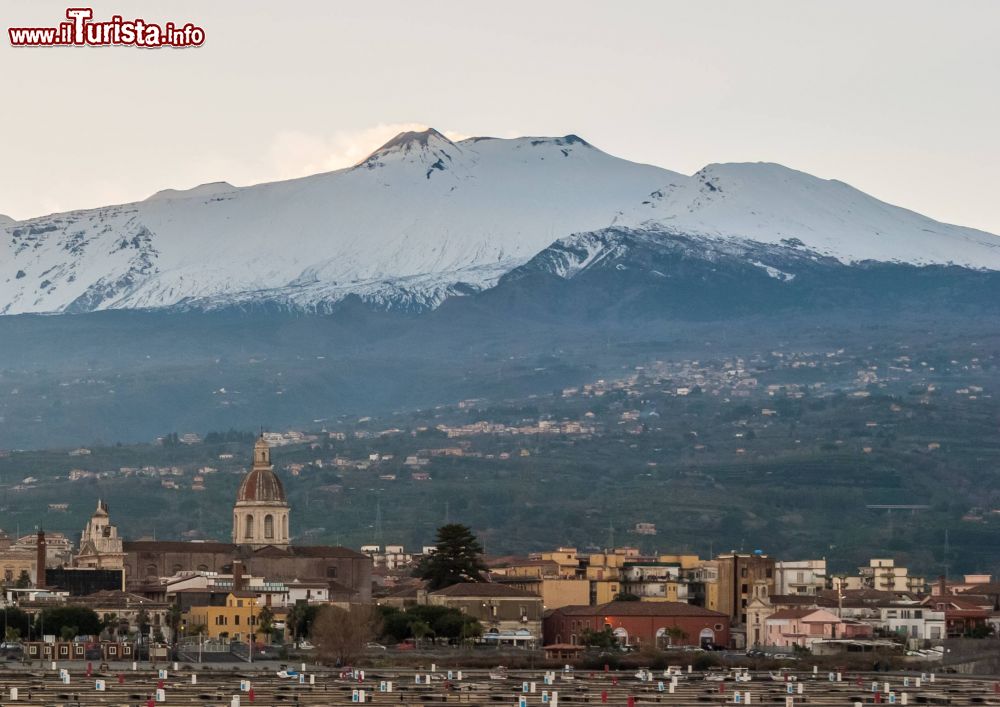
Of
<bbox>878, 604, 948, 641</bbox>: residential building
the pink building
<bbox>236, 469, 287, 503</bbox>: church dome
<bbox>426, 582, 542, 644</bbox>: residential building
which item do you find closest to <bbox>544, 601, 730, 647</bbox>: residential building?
<bbox>426, 582, 542, 644</bbox>: residential building

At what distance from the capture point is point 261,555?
175375 mm

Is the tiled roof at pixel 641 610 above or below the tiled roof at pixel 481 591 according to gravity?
below

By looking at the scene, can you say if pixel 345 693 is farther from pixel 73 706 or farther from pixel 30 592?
pixel 30 592

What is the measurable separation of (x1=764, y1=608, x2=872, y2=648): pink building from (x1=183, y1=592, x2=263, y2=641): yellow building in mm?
27832

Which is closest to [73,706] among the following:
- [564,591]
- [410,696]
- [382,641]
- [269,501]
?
[410,696]

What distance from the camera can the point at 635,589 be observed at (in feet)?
537

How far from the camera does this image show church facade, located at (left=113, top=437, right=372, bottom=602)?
565 feet

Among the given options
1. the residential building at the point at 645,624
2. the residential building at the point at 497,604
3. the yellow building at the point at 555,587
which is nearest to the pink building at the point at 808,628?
the residential building at the point at 645,624

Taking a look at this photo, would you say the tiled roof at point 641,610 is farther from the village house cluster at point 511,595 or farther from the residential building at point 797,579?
the residential building at point 797,579

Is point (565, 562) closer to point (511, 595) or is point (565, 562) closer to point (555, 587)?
point (555, 587)

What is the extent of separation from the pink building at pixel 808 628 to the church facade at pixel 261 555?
28431 millimetres

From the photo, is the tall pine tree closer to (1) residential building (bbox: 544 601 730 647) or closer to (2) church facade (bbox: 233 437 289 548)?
(1) residential building (bbox: 544 601 730 647)

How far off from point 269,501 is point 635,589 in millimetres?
38276

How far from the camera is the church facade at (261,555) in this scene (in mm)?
172125
